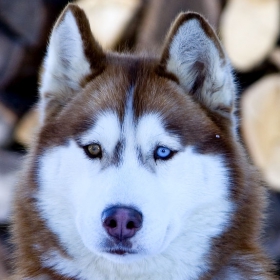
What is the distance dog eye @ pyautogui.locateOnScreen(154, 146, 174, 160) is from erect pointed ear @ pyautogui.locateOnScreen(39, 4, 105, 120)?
44 cm

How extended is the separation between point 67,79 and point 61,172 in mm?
417

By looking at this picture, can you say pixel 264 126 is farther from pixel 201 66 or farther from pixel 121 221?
pixel 121 221

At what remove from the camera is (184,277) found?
8.34 ft

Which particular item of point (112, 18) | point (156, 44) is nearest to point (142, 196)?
point (156, 44)

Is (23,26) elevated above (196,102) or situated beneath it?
elevated above

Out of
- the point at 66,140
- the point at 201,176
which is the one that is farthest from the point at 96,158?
the point at 201,176

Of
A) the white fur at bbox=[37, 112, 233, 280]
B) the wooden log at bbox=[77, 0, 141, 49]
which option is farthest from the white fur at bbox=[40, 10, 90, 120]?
the wooden log at bbox=[77, 0, 141, 49]

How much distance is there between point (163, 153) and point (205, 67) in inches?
16.7

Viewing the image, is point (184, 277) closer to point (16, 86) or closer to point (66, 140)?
point (66, 140)

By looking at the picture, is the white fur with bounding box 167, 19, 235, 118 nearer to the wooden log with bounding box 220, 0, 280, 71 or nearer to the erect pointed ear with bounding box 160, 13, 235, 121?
the erect pointed ear with bounding box 160, 13, 235, 121

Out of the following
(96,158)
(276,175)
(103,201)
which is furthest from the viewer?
(276,175)

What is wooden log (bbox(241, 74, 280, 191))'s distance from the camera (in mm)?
4500

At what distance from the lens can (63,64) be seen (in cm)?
279

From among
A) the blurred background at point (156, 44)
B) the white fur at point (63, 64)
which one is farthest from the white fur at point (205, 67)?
the blurred background at point (156, 44)
